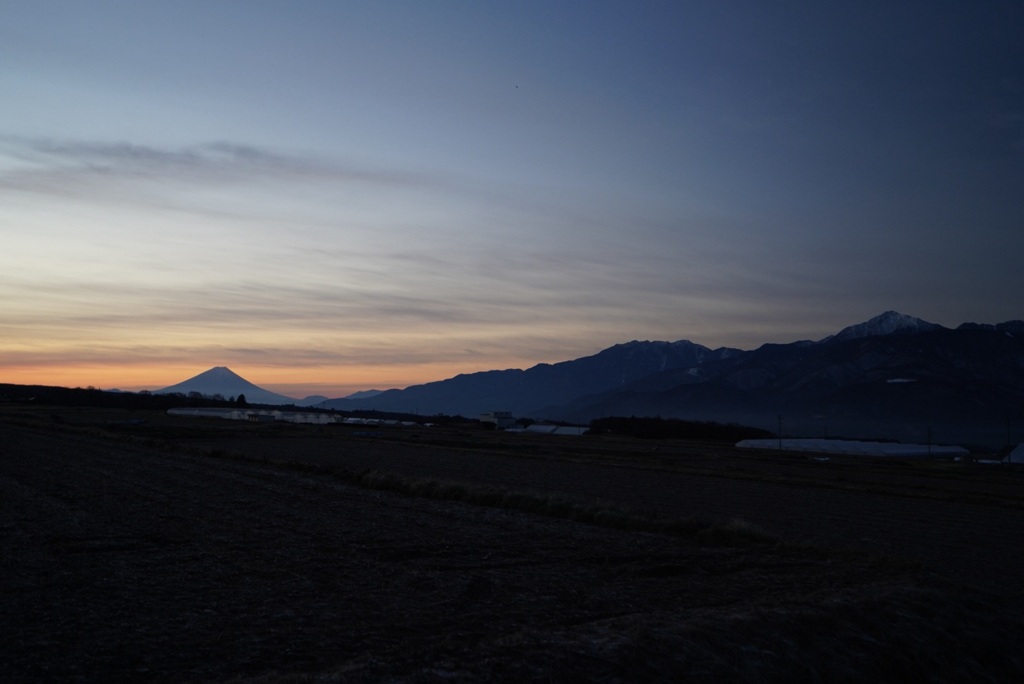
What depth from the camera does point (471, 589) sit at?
11719 millimetres

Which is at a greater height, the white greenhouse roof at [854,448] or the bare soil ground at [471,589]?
the white greenhouse roof at [854,448]

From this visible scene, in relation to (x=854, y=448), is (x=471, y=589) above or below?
below

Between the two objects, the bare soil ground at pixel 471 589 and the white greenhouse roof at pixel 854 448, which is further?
the white greenhouse roof at pixel 854 448

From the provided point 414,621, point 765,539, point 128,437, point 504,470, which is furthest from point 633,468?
point 414,621

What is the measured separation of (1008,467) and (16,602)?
216 ft

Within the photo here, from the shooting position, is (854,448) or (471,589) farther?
(854,448)

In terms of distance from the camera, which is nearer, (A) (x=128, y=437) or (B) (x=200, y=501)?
(B) (x=200, y=501)

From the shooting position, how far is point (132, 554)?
13594 millimetres

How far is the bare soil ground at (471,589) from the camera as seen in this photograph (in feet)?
27.6

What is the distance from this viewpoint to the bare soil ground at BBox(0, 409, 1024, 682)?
840 centimetres

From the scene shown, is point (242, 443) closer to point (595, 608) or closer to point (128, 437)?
point (128, 437)

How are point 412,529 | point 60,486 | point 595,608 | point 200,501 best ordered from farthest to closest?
point 60,486, point 200,501, point 412,529, point 595,608

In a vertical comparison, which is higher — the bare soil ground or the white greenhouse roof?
the white greenhouse roof

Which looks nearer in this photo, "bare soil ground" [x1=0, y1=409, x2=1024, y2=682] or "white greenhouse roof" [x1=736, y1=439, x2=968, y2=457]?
"bare soil ground" [x1=0, y1=409, x2=1024, y2=682]
